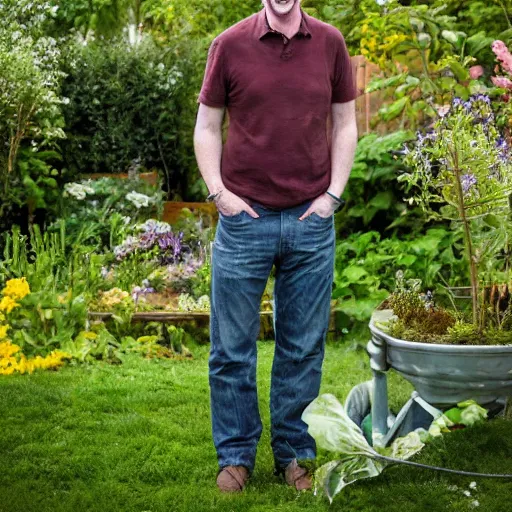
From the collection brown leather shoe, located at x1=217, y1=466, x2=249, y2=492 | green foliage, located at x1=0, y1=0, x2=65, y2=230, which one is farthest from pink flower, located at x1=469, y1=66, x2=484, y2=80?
brown leather shoe, located at x1=217, y1=466, x2=249, y2=492

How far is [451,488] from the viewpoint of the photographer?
331 cm

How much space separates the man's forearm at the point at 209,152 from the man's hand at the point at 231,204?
52mm

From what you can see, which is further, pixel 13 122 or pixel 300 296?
pixel 13 122

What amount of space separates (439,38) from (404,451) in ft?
14.3

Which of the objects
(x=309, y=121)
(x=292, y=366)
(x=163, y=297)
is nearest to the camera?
(x=309, y=121)

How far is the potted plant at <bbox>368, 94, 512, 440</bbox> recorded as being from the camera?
3396 mm

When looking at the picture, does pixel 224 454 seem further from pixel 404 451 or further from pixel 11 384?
pixel 11 384

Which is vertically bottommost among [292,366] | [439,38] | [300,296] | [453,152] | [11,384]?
[11,384]

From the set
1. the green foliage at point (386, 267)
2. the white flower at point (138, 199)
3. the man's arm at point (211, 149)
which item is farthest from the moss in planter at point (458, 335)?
the white flower at point (138, 199)

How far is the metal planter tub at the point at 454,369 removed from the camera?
337cm

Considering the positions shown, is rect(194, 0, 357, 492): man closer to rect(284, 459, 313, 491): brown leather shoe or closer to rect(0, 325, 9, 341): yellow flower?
rect(284, 459, 313, 491): brown leather shoe

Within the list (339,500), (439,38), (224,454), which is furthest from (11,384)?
(439,38)

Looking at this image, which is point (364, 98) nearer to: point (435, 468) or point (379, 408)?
point (379, 408)

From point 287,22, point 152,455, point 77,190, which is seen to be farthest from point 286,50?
point 77,190
